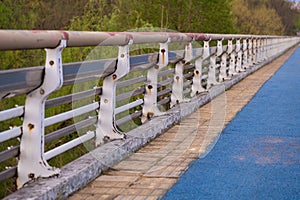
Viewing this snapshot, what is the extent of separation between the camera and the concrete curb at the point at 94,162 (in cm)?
427

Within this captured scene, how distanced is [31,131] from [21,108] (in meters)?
0.18

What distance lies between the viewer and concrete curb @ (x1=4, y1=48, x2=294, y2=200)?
14.0 feet

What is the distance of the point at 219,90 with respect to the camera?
1282 centimetres

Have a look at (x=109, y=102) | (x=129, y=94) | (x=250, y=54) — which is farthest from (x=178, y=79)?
(x=250, y=54)

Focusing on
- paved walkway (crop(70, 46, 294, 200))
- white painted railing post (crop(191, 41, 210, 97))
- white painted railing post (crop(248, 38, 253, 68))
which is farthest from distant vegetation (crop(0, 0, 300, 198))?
white painted railing post (crop(248, 38, 253, 68))

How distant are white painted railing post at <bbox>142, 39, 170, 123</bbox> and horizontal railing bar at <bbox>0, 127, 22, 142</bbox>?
→ 354 centimetres

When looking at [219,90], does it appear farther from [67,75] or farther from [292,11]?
[292,11]

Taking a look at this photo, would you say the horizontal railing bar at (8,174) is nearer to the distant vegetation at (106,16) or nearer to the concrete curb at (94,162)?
the concrete curb at (94,162)

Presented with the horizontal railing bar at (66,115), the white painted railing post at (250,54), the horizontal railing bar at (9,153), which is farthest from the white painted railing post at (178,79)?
the white painted railing post at (250,54)

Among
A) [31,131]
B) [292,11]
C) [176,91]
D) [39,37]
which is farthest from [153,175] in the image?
[292,11]

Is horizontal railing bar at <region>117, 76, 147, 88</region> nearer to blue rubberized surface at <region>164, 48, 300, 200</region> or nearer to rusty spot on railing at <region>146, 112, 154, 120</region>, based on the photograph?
rusty spot on railing at <region>146, 112, 154, 120</region>

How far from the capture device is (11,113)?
167 inches

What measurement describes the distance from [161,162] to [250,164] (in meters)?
0.86

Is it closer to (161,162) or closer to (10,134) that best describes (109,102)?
(161,162)
